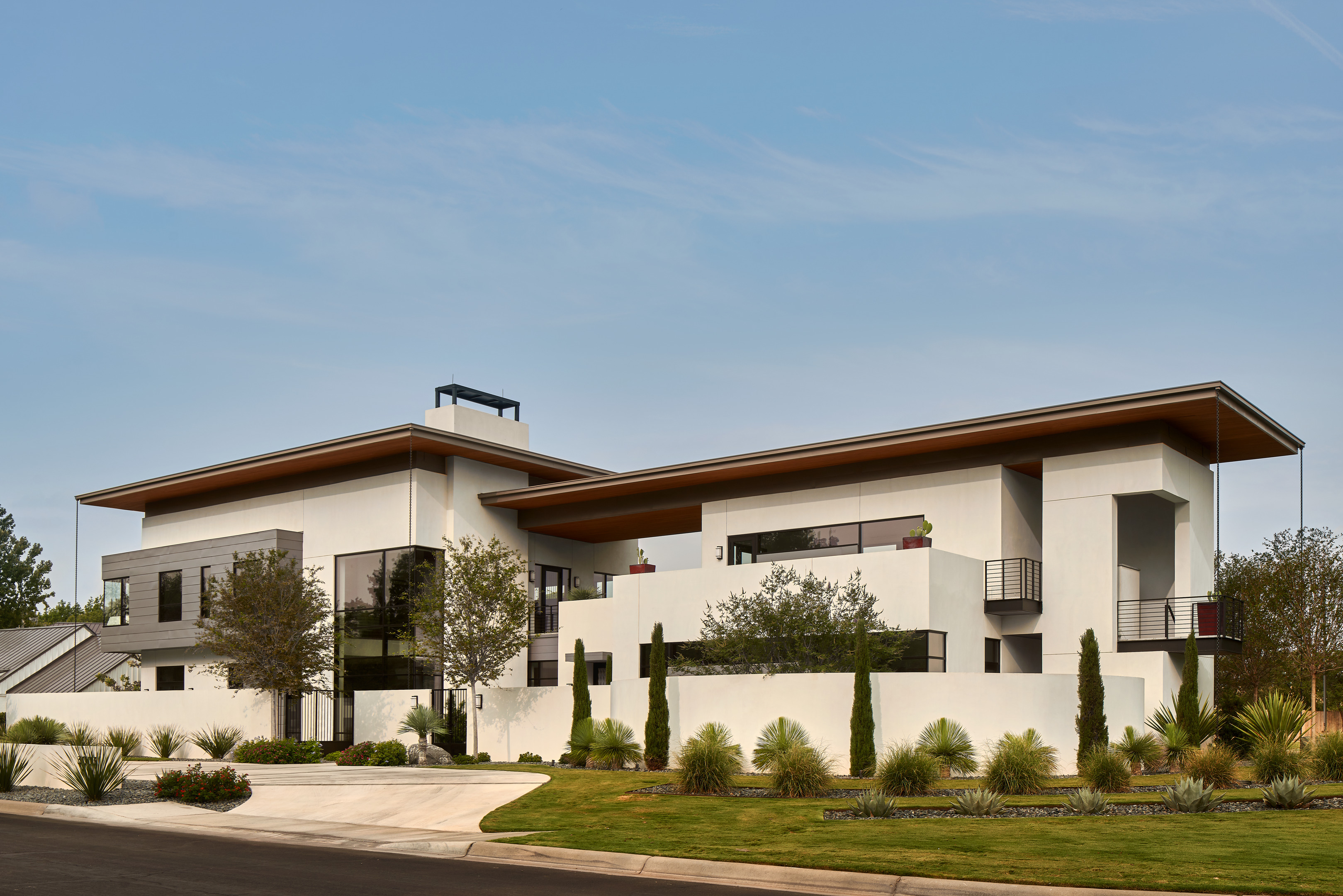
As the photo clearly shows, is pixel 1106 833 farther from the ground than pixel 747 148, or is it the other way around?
pixel 747 148

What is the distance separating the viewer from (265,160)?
25.5 m

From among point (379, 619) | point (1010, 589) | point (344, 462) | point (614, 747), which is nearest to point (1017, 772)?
point (1010, 589)

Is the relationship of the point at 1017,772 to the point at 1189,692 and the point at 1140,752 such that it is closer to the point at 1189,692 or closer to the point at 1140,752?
the point at 1140,752

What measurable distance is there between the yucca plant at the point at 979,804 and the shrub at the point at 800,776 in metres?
3.25

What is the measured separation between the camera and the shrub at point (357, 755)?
101ft

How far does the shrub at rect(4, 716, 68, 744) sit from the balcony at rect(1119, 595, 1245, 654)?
3159cm

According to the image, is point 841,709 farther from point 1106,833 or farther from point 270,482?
point 270,482

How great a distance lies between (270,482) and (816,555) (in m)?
19.7

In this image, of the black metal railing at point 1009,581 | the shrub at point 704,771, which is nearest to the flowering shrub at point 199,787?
the shrub at point 704,771

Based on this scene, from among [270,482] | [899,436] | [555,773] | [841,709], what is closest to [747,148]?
[899,436]

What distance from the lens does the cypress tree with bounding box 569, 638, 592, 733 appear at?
31.5 metres

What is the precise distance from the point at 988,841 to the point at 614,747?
14.6 m

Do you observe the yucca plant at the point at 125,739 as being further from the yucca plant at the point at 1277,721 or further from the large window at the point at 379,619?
the yucca plant at the point at 1277,721

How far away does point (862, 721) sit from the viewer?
82.7 feet
